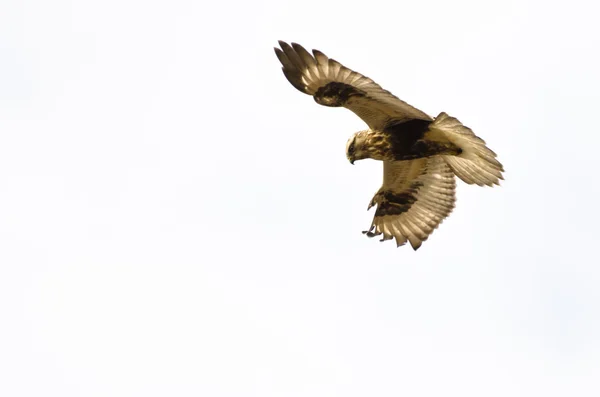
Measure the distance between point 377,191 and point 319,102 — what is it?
2135 mm

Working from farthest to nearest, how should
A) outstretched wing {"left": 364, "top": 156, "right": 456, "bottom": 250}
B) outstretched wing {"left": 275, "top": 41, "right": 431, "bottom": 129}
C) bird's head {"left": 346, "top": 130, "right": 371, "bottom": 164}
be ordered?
outstretched wing {"left": 364, "top": 156, "right": 456, "bottom": 250}
bird's head {"left": 346, "top": 130, "right": 371, "bottom": 164}
outstretched wing {"left": 275, "top": 41, "right": 431, "bottom": 129}

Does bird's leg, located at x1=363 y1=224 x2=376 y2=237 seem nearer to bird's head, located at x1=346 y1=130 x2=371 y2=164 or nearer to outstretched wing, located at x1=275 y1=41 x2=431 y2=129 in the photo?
bird's head, located at x1=346 y1=130 x2=371 y2=164

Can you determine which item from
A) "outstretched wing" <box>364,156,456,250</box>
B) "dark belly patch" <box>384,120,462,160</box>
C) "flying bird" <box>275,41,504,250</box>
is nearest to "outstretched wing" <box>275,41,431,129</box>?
"flying bird" <box>275,41,504,250</box>

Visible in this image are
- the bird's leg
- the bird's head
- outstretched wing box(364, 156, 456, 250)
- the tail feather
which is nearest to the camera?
the tail feather

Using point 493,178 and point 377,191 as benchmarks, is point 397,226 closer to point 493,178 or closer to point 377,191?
point 377,191

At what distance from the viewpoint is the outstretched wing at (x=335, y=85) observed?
44.5 feet

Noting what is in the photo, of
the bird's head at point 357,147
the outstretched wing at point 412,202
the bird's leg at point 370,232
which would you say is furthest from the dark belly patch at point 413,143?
the bird's leg at point 370,232

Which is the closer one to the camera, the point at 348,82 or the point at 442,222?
the point at 348,82

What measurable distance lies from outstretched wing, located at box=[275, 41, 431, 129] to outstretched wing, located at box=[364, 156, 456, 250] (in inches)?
58.9

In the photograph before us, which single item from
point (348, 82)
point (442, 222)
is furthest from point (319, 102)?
point (442, 222)

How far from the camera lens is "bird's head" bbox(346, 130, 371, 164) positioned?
14593 millimetres

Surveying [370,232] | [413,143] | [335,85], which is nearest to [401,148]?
[413,143]

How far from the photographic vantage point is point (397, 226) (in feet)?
51.2

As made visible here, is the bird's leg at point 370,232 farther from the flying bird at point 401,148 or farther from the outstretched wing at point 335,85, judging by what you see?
the outstretched wing at point 335,85
